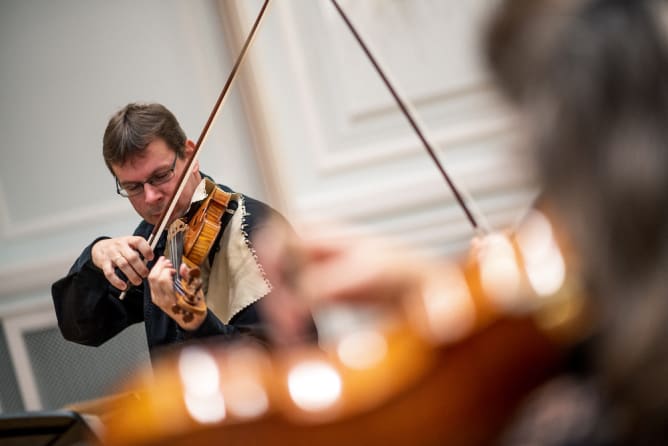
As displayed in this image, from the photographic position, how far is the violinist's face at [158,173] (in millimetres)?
1565

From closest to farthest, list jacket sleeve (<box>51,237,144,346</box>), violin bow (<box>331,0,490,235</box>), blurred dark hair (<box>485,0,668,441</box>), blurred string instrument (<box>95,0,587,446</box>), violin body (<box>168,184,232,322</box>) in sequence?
blurred dark hair (<box>485,0,668,441</box>) → blurred string instrument (<box>95,0,587,446</box>) → violin body (<box>168,184,232,322</box>) → jacket sleeve (<box>51,237,144,346</box>) → violin bow (<box>331,0,490,235</box>)

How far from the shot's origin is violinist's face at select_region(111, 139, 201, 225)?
1.57 m

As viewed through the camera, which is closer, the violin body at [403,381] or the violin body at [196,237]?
the violin body at [403,381]

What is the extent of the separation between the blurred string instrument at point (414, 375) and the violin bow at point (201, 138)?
83 cm

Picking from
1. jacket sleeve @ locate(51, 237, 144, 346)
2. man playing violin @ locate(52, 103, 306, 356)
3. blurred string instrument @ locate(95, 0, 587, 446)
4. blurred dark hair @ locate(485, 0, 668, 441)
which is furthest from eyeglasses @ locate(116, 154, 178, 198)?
blurred dark hair @ locate(485, 0, 668, 441)

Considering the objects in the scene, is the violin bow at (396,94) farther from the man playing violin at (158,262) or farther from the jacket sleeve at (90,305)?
the jacket sleeve at (90,305)

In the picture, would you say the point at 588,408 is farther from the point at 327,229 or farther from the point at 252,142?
the point at 252,142

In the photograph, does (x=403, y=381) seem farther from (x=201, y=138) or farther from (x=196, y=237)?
(x=201, y=138)

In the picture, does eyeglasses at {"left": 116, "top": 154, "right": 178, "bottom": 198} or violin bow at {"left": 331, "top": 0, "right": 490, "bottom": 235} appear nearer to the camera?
eyeglasses at {"left": 116, "top": 154, "right": 178, "bottom": 198}

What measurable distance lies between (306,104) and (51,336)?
68 cm

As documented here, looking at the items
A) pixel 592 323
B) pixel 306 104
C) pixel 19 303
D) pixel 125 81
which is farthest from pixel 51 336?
pixel 592 323

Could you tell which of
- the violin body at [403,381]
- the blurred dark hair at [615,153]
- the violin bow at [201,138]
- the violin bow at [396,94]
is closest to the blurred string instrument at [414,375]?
the violin body at [403,381]

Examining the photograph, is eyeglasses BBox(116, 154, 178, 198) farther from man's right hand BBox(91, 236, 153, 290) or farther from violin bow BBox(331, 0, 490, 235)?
violin bow BBox(331, 0, 490, 235)

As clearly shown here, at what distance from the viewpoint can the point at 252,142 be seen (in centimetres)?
186
